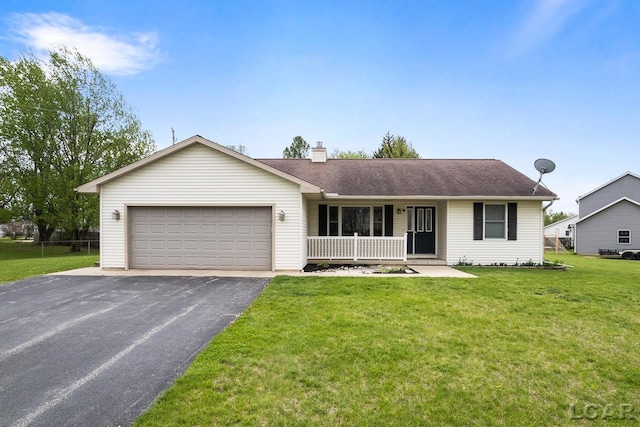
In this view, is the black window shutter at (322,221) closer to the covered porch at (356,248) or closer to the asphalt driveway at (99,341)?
the covered porch at (356,248)

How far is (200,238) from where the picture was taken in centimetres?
1034

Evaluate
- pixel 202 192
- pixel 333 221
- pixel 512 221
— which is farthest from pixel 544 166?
pixel 202 192

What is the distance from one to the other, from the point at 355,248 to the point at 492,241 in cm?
507

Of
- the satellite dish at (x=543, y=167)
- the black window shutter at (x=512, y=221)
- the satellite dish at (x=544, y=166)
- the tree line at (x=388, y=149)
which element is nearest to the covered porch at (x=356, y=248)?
the black window shutter at (x=512, y=221)

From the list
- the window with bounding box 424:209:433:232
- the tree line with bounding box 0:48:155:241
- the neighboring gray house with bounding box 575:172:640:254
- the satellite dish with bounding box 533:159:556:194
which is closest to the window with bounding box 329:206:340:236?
the window with bounding box 424:209:433:232

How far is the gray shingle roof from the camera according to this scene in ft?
40.1

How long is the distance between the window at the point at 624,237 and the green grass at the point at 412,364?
20.9 meters

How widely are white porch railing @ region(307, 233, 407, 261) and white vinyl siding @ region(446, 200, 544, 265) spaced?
205 centimetres

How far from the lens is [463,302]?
6.59 meters

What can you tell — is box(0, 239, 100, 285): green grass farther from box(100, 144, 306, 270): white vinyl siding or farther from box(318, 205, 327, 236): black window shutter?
box(318, 205, 327, 236): black window shutter

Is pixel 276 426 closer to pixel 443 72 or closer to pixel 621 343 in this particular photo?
pixel 621 343

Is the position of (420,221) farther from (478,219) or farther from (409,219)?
(478,219)

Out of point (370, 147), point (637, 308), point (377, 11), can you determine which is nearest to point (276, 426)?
point (637, 308)

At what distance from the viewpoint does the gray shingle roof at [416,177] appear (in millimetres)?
12219
